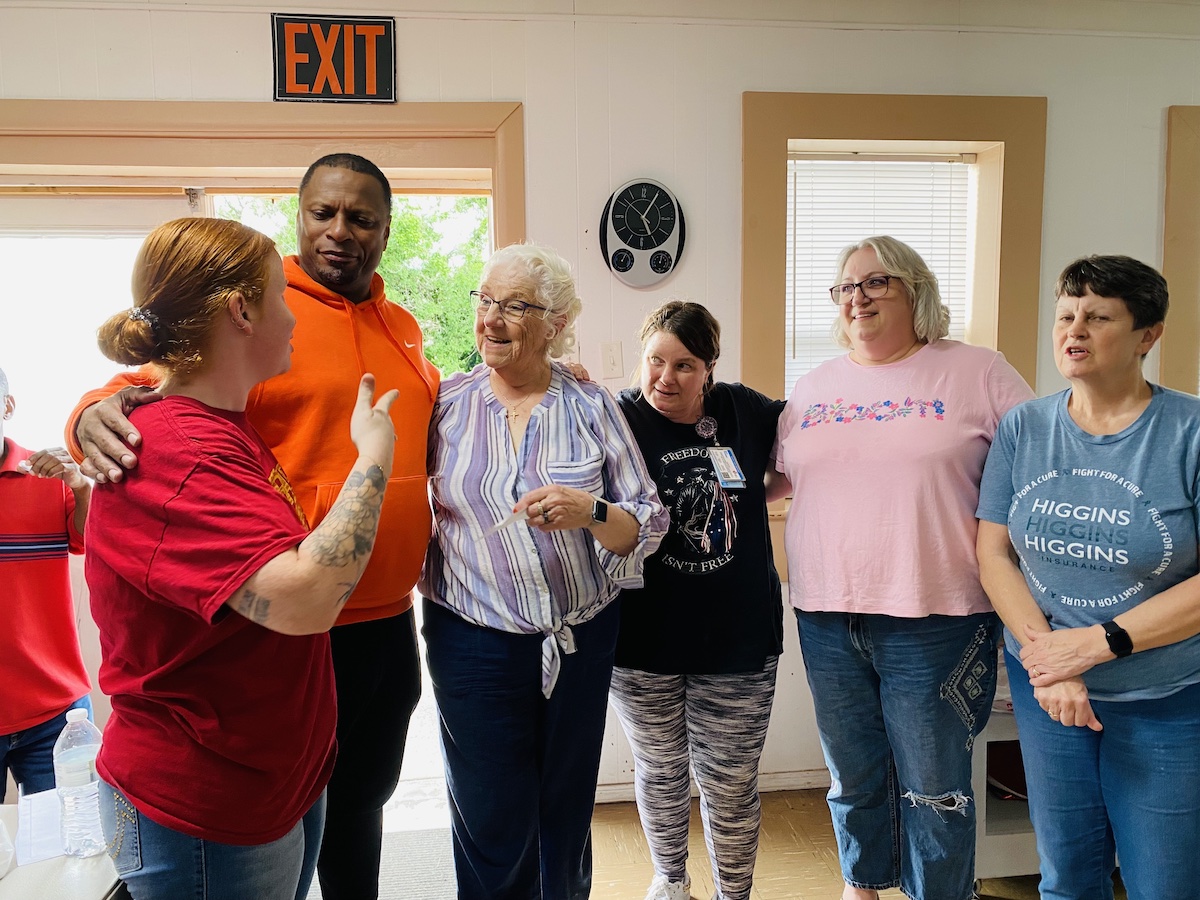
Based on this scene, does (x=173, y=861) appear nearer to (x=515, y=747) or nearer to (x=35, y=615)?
(x=515, y=747)

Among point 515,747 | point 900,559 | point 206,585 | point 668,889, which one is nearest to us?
point 206,585

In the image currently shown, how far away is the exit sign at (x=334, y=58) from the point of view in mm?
2572

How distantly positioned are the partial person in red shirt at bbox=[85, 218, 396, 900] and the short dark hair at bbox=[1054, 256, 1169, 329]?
4.70 ft

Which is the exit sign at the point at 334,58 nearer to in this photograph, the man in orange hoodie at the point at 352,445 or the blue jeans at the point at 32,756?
the man in orange hoodie at the point at 352,445

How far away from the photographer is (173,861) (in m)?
1.04

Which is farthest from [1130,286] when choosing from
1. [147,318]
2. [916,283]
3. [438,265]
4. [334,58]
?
[438,265]

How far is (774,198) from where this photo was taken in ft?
9.05

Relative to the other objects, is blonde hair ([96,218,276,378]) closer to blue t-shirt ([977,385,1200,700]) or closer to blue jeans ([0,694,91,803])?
blue jeans ([0,694,91,803])

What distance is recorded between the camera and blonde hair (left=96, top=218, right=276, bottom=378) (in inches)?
40.9

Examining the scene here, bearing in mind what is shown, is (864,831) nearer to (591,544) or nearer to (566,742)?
(566,742)

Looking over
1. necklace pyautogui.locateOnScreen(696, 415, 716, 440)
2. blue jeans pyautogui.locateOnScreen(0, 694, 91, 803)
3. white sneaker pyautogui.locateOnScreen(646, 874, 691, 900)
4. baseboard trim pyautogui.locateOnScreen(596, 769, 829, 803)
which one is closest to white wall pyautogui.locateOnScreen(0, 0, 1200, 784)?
baseboard trim pyautogui.locateOnScreen(596, 769, 829, 803)

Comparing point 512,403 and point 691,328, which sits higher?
point 691,328

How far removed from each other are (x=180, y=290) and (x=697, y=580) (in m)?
1.31

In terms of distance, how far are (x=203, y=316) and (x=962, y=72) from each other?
2.77 meters
